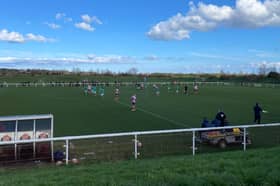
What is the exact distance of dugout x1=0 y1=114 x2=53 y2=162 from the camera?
38.3 ft

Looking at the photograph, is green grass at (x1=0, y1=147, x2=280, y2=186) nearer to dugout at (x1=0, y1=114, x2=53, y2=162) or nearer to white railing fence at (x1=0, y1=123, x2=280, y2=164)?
white railing fence at (x1=0, y1=123, x2=280, y2=164)

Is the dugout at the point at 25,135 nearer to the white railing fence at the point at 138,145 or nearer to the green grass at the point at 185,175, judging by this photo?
the white railing fence at the point at 138,145

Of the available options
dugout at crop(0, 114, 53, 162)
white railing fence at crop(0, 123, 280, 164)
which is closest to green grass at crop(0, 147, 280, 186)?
white railing fence at crop(0, 123, 280, 164)

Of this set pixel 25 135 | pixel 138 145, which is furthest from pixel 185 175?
pixel 25 135

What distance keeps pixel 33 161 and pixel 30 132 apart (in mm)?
Result: 1628

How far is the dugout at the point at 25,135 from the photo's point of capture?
1166cm

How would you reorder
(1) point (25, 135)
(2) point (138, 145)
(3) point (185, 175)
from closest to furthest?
(3) point (185, 175) < (1) point (25, 135) < (2) point (138, 145)

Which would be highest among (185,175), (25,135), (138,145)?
(185,175)

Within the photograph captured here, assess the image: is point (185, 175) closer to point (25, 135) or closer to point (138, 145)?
point (138, 145)

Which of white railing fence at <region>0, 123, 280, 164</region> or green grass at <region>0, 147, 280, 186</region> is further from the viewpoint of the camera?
white railing fence at <region>0, 123, 280, 164</region>

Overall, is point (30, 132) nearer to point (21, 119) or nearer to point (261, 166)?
point (21, 119)

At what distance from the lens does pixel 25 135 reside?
1256cm

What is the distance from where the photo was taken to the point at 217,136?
46.3 feet

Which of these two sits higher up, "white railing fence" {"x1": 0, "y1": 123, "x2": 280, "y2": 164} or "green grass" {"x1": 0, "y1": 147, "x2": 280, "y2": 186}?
"green grass" {"x1": 0, "y1": 147, "x2": 280, "y2": 186}
